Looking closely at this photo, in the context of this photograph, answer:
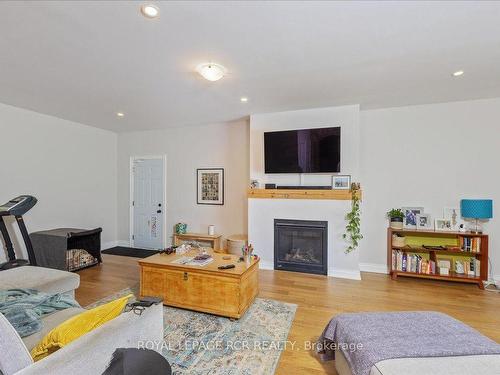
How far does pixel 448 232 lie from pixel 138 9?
4.28 meters

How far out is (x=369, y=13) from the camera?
1708 mm

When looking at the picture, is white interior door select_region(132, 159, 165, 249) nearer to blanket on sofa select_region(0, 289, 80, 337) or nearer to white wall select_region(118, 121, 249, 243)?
white wall select_region(118, 121, 249, 243)

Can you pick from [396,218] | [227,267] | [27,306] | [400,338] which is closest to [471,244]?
[396,218]

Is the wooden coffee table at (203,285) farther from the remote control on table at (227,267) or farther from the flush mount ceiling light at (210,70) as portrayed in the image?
the flush mount ceiling light at (210,70)

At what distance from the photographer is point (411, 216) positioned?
3.64m

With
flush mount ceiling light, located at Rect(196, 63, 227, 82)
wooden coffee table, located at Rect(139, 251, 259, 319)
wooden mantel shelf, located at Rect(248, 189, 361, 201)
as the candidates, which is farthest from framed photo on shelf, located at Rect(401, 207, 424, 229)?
flush mount ceiling light, located at Rect(196, 63, 227, 82)

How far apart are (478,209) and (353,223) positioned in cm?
158

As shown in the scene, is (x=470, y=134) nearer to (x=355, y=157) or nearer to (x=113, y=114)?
(x=355, y=157)

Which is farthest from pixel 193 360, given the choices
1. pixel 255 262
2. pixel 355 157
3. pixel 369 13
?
pixel 355 157

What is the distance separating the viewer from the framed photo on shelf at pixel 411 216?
3627mm

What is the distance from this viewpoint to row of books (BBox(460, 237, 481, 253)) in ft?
10.6

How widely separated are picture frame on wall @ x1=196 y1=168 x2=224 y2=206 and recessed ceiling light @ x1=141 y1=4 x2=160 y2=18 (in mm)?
3129

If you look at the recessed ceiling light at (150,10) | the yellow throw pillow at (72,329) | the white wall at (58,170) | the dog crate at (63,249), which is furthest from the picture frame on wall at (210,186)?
the yellow throw pillow at (72,329)

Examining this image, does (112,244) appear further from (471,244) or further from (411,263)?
(471,244)
